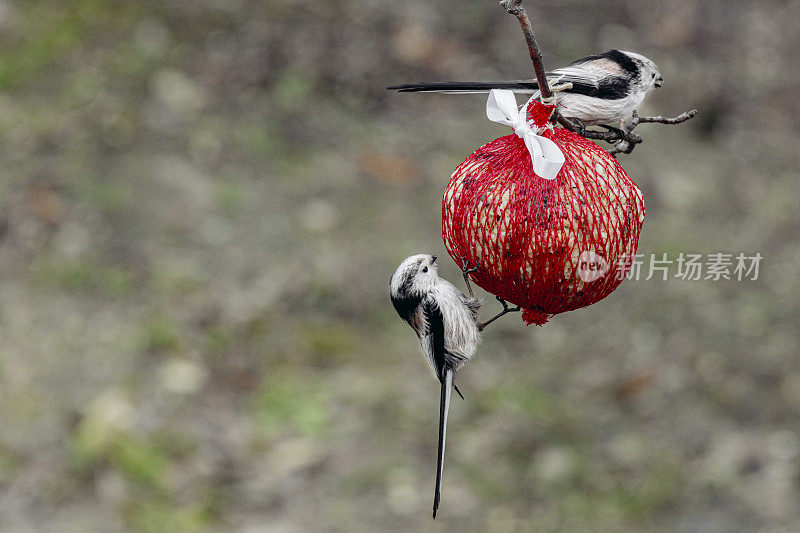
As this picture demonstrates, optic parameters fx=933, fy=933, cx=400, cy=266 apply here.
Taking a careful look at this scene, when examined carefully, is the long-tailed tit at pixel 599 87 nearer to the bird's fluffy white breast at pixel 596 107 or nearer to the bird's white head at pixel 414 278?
the bird's fluffy white breast at pixel 596 107

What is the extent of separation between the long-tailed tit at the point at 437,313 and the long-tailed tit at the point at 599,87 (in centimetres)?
48

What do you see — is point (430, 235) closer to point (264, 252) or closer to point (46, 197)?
point (264, 252)

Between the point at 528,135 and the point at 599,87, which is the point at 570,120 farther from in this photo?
the point at 528,135

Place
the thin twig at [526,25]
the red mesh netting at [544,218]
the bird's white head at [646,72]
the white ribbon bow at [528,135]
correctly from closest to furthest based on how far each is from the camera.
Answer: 1. the thin twig at [526,25]
2. the white ribbon bow at [528,135]
3. the red mesh netting at [544,218]
4. the bird's white head at [646,72]

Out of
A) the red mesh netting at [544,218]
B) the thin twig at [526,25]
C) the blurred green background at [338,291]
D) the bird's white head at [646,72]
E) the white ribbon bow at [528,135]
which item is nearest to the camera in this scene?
the thin twig at [526,25]

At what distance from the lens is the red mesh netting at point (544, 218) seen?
2.26 meters

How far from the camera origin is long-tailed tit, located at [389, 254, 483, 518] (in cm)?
245

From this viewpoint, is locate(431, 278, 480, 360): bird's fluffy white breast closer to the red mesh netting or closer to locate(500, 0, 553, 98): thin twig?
the red mesh netting

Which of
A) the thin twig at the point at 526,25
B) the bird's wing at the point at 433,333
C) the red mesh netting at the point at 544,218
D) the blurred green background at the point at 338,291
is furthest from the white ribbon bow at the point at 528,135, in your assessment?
the blurred green background at the point at 338,291

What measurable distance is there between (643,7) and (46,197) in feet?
16.1

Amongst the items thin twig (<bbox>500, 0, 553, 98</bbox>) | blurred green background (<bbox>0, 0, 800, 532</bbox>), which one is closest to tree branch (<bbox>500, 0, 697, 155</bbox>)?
thin twig (<bbox>500, 0, 553, 98</bbox>)

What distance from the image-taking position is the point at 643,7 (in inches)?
302

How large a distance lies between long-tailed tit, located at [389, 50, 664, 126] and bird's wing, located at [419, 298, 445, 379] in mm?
568

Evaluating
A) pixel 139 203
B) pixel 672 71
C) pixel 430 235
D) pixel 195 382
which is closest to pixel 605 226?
pixel 195 382
